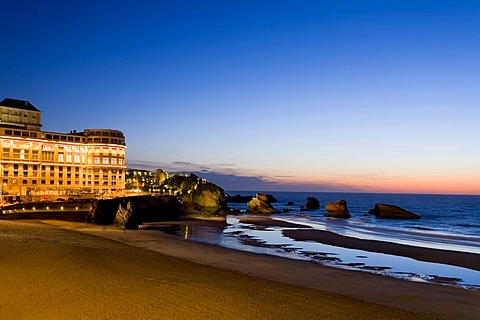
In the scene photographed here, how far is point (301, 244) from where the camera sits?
139 ft

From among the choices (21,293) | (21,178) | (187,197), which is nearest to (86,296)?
(21,293)

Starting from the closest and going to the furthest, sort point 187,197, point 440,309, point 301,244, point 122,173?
point 440,309 → point 301,244 → point 187,197 → point 122,173

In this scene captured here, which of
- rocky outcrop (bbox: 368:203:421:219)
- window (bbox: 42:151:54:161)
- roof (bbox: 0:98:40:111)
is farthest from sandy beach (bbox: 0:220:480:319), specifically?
roof (bbox: 0:98:40:111)

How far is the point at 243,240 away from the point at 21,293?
3049 centimetres

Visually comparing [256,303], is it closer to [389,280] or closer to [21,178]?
[389,280]

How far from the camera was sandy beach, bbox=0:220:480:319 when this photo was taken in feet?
46.8

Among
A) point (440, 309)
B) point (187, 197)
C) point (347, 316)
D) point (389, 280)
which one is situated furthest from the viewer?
point (187, 197)

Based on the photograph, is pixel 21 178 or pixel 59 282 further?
pixel 21 178

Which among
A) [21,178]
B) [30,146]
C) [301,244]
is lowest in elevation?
[301,244]

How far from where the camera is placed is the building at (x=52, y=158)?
103625mm

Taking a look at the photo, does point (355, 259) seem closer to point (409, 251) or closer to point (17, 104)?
point (409, 251)

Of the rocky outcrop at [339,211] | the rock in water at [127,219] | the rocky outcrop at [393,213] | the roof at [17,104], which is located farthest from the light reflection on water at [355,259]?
the roof at [17,104]

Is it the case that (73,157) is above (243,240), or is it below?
above

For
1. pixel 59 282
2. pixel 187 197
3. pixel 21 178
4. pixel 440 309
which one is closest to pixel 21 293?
pixel 59 282
